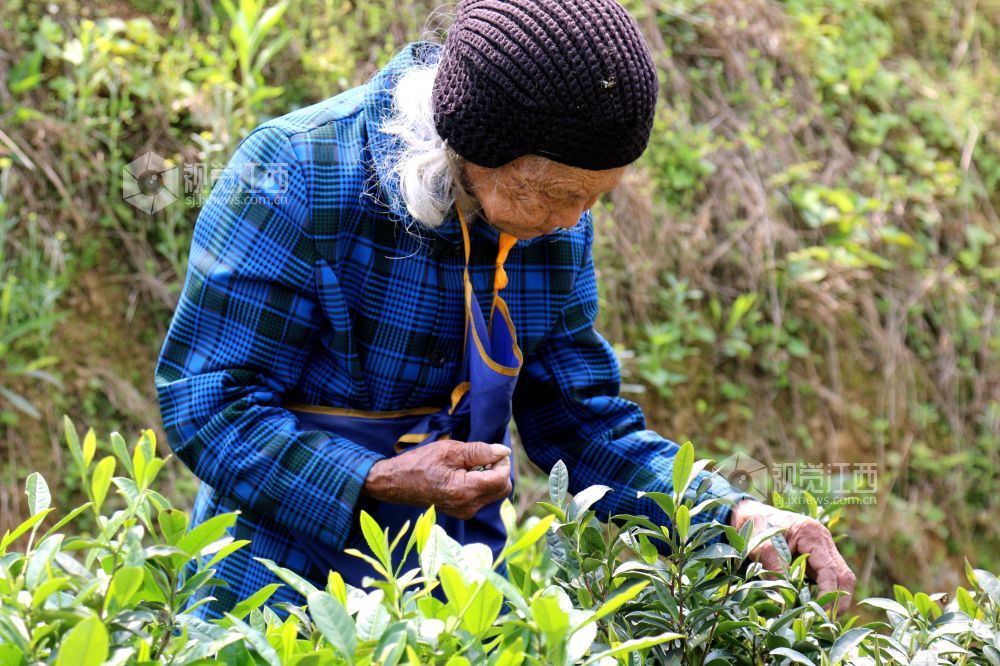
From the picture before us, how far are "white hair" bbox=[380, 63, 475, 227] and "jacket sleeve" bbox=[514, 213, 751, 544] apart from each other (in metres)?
0.38

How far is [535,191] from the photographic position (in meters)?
1.83

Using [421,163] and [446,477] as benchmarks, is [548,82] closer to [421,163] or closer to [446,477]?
[421,163]

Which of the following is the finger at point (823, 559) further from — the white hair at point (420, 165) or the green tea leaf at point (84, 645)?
the green tea leaf at point (84, 645)

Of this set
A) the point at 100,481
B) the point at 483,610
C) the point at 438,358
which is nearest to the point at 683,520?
the point at 483,610

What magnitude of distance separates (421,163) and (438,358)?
1.24 ft

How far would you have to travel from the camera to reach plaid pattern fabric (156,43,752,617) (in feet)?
6.02

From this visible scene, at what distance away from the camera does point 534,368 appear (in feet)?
7.07

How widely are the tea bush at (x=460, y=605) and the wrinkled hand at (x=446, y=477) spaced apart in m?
0.38

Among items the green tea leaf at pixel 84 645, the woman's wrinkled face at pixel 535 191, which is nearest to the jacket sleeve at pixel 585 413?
the woman's wrinkled face at pixel 535 191

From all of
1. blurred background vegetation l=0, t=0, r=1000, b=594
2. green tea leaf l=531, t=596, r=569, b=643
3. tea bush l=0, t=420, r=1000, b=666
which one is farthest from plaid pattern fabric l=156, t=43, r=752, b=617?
blurred background vegetation l=0, t=0, r=1000, b=594

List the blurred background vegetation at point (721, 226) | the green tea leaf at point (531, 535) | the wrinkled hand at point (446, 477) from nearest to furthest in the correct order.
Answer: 1. the green tea leaf at point (531, 535)
2. the wrinkled hand at point (446, 477)
3. the blurred background vegetation at point (721, 226)

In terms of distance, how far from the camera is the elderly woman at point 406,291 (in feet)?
5.65

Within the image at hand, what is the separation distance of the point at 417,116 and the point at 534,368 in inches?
22.1

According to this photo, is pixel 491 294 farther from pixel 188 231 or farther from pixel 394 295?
pixel 188 231
